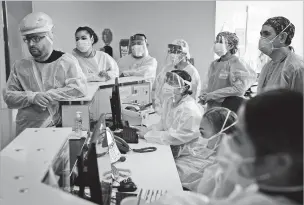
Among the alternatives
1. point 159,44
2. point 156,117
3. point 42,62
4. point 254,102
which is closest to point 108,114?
point 156,117

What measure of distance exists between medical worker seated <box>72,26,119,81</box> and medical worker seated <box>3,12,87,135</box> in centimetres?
119

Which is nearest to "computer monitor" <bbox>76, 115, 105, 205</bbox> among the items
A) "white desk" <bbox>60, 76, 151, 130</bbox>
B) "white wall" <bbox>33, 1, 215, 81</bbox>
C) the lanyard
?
the lanyard

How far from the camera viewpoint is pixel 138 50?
4.40 m

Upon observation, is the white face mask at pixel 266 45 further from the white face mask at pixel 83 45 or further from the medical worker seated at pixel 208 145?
the white face mask at pixel 83 45

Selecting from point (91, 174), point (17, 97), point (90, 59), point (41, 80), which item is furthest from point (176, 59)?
point (91, 174)

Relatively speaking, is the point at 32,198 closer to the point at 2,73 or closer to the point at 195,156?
the point at 195,156

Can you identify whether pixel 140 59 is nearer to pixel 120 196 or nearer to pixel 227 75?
pixel 227 75

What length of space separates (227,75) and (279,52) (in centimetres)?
93

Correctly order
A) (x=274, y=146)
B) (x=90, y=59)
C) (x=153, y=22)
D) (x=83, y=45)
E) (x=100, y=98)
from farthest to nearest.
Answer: (x=153, y=22) < (x=90, y=59) < (x=83, y=45) < (x=100, y=98) < (x=274, y=146)

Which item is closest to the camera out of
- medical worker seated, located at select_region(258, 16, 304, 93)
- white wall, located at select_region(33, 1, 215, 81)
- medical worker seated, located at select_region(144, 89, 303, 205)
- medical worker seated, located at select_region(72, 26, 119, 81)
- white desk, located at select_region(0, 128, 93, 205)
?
medical worker seated, located at select_region(144, 89, 303, 205)

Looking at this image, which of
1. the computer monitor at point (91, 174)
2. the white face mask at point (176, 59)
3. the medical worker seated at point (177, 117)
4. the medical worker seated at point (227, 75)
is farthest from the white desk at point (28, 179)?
the white face mask at point (176, 59)

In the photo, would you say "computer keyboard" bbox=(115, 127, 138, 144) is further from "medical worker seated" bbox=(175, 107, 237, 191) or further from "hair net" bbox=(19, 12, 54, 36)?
"hair net" bbox=(19, 12, 54, 36)

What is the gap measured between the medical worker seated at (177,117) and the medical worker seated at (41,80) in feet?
1.95

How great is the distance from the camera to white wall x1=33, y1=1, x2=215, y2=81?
5.30 meters
